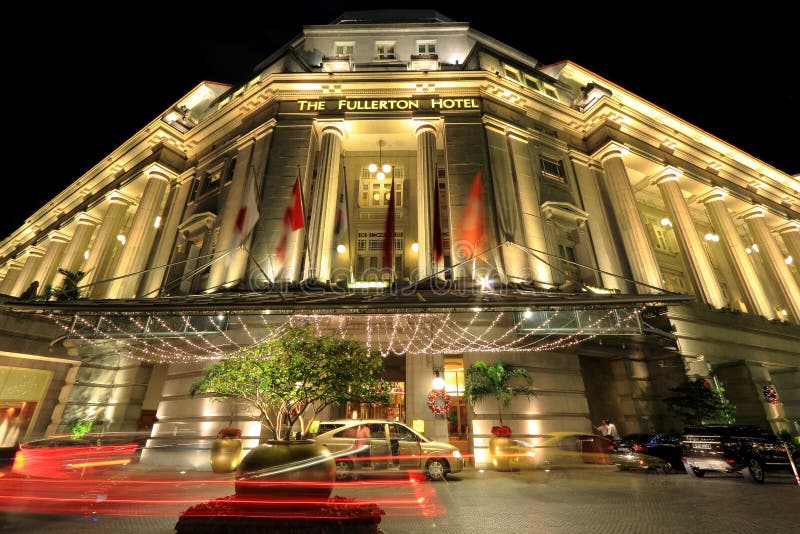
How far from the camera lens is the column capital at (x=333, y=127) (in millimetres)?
20797

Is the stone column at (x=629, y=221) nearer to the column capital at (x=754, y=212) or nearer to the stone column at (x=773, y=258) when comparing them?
the stone column at (x=773, y=258)

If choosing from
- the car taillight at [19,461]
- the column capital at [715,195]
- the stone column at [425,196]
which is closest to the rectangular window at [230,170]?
the stone column at [425,196]

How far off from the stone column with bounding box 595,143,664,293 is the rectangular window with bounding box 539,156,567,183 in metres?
2.75

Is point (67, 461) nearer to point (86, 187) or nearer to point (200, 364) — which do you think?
point (200, 364)

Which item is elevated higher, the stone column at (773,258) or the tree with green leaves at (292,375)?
Result: the stone column at (773,258)

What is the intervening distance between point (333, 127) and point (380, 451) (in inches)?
675

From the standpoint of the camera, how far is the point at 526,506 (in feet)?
25.7

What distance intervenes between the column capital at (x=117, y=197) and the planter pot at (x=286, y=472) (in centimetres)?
2825

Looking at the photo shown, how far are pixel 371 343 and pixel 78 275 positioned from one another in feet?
57.2

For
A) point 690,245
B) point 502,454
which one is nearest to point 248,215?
point 502,454

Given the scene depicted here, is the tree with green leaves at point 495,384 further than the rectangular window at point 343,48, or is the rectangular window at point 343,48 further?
the rectangular window at point 343,48

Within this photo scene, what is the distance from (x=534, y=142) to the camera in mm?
22297

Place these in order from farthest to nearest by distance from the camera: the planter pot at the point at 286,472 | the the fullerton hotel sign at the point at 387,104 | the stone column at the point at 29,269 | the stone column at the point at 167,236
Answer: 1. the stone column at the point at 29,269
2. the the fullerton hotel sign at the point at 387,104
3. the stone column at the point at 167,236
4. the planter pot at the point at 286,472

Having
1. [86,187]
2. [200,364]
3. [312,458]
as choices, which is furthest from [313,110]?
[86,187]
